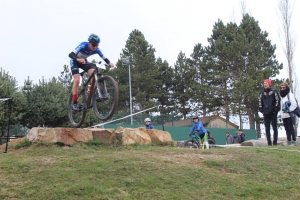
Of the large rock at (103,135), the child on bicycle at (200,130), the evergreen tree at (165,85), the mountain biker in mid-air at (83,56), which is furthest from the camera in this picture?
the evergreen tree at (165,85)

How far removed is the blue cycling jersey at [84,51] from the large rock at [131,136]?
1.98m

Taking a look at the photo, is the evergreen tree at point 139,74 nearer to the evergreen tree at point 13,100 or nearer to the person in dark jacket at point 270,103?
the evergreen tree at point 13,100

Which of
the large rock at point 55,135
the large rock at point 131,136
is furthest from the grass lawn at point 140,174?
the large rock at point 131,136

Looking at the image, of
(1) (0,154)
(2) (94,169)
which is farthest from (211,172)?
(1) (0,154)

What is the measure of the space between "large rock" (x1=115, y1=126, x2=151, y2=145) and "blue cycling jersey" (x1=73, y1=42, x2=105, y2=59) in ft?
6.49

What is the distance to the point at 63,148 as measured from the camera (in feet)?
25.8

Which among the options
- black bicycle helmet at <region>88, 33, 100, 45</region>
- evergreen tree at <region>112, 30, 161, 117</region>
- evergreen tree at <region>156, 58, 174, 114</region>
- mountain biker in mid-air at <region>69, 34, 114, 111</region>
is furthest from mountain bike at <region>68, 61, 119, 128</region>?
evergreen tree at <region>156, 58, 174, 114</region>

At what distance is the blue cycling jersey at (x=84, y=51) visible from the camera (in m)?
8.02

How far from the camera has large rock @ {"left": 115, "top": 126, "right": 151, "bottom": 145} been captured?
8.92m

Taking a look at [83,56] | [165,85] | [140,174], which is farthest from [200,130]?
[165,85]

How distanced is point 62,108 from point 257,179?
13098 millimetres

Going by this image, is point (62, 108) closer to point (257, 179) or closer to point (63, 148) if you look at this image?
point (63, 148)

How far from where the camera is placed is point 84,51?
811 centimetres

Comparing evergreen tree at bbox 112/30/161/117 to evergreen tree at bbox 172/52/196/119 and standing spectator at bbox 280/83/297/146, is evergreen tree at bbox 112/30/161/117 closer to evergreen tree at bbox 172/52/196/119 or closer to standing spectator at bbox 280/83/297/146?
evergreen tree at bbox 172/52/196/119
